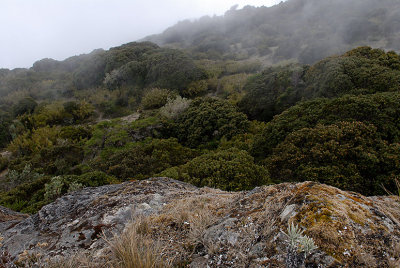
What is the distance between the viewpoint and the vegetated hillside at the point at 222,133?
5277 mm

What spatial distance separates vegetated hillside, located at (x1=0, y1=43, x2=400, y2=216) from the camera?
5.28 meters

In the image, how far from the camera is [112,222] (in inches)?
94.2

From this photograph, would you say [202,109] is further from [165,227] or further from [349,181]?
[165,227]

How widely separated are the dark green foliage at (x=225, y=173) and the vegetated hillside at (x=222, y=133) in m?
0.03

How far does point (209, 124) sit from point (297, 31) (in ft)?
111

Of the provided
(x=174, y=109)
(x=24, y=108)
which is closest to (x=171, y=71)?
(x=174, y=109)

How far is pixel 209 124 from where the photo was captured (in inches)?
492

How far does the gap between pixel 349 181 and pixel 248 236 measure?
4502mm

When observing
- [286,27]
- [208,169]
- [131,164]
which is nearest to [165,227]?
[208,169]

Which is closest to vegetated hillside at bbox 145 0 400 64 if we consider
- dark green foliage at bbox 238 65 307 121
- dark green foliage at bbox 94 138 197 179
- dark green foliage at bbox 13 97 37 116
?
dark green foliage at bbox 238 65 307 121

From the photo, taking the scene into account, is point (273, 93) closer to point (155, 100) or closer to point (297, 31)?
point (155, 100)

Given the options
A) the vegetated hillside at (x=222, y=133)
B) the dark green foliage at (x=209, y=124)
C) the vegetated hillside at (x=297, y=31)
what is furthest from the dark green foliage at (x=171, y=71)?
the vegetated hillside at (x=297, y=31)

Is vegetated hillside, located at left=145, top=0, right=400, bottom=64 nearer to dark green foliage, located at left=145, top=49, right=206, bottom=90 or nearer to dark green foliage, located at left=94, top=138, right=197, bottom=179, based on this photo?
dark green foliage, located at left=145, top=49, right=206, bottom=90

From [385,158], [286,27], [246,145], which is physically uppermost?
[286,27]
